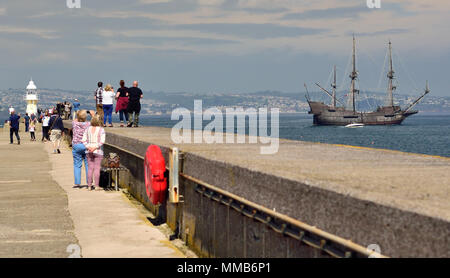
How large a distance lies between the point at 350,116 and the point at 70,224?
178 m

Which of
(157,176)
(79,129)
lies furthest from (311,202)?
(79,129)

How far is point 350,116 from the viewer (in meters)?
183

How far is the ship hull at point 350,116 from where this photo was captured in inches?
7170

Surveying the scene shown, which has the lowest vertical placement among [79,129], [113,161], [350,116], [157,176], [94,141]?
[350,116]

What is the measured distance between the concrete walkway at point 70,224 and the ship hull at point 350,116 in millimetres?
169508

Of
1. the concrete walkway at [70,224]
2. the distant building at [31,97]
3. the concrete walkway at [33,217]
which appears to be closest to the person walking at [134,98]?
the concrete walkway at [33,217]

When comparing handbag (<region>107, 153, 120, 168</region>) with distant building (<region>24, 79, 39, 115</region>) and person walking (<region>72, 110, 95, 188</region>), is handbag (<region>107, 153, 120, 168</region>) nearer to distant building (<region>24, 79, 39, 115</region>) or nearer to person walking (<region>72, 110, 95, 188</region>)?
person walking (<region>72, 110, 95, 188</region>)

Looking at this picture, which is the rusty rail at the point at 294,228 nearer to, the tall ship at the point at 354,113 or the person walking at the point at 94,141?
the person walking at the point at 94,141

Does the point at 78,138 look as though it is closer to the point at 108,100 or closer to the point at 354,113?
the point at 108,100

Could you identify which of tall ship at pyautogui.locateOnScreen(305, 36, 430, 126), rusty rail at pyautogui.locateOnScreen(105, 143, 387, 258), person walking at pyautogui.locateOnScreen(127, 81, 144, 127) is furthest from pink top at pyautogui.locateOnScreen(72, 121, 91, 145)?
tall ship at pyautogui.locateOnScreen(305, 36, 430, 126)

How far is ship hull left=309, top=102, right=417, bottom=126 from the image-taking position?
182125mm

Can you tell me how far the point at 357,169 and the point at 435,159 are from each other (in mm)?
1571
